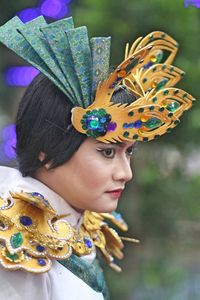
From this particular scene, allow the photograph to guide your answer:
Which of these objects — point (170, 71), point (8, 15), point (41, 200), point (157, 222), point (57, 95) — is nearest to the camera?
point (41, 200)

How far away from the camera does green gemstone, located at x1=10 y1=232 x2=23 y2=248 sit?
1.44 meters

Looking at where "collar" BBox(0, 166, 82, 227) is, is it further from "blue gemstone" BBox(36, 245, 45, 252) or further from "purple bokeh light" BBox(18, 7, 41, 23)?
"purple bokeh light" BBox(18, 7, 41, 23)

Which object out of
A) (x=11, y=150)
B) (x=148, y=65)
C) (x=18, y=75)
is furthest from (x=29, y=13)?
(x=148, y=65)

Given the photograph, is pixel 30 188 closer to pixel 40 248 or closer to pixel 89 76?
pixel 40 248

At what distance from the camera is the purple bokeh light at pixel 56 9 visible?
331cm

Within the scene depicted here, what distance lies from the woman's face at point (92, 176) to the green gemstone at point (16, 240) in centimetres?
16

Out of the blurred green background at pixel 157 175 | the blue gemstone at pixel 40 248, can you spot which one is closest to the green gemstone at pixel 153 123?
the blue gemstone at pixel 40 248

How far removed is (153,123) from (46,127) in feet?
0.72

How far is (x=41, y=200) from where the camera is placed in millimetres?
1447

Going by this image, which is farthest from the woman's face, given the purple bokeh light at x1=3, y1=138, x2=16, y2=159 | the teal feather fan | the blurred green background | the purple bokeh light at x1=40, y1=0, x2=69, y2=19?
the purple bokeh light at x1=40, y1=0, x2=69, y2=19

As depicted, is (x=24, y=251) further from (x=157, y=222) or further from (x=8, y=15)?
(x=8, y=15)

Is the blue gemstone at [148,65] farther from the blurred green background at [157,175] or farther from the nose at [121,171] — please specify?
the blurred green background at [157,175]

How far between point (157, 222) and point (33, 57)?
1.88 meters

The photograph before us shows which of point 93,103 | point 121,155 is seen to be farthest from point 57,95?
point 121,155
